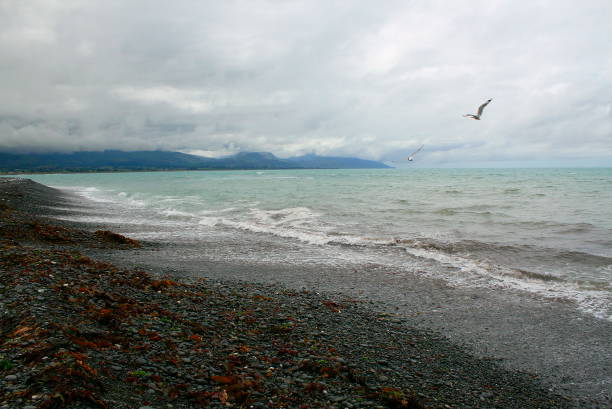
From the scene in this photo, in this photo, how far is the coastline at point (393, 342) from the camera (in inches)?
227

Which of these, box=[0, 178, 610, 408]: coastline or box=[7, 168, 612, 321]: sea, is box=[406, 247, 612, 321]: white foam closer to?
box=[7, 168, 612, 321]: sea

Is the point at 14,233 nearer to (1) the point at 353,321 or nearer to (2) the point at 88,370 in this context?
(2) the point at 88,370

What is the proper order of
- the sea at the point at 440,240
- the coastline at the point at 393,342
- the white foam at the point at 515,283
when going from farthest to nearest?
the sea at the point at 440,240, the white foam at the point at 515,283, the coastline at the point at 393,342

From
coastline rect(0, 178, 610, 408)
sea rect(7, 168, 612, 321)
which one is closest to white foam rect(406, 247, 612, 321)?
sea rect(7, 168, 612, 321)

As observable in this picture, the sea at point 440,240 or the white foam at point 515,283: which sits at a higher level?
the sea at point 440,240

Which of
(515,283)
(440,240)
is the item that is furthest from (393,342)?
(440,240)

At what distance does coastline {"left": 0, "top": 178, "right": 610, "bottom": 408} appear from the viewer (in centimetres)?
576

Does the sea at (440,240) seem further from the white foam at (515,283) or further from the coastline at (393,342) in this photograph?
the coastline at (393,342)

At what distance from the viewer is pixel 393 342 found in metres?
7.65

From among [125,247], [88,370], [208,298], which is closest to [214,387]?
[88,370]

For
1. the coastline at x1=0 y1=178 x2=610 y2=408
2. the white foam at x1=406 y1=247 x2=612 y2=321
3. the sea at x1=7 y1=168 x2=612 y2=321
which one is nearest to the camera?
the coastline at x1=0 y1=178 x2=610 y2=408

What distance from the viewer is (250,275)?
496 inches

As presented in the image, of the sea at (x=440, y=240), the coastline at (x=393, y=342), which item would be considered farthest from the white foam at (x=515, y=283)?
the coastline at (x=393, y=342)

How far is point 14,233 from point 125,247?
13.9 feet
